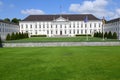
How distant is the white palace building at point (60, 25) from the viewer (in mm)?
100000

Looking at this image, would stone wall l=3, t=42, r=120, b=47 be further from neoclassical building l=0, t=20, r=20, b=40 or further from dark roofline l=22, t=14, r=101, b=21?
dark roofline l=22, t=14, r=101, b=21

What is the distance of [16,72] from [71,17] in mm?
91809

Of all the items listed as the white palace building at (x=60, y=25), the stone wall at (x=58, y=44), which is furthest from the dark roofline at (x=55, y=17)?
the stone wall at (x=58, y=44)

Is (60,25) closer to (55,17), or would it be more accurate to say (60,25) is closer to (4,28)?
(55,17)

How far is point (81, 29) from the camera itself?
102 metres

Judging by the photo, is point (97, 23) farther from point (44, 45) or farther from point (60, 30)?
point (44, 45)

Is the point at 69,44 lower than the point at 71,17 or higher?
lower

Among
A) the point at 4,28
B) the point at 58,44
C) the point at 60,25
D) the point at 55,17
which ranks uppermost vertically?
the point at 55,17

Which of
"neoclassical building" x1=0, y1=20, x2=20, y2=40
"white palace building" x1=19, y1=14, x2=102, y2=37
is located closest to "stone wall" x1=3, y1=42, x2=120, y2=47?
"neoclassical building" x1=0, y1=20, x2=20, y2=40

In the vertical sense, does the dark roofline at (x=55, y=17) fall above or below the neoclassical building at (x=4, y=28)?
above

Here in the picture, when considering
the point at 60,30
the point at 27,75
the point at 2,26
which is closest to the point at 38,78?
the point at 27,75

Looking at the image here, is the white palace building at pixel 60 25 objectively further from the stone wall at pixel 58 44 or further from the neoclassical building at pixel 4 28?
the stone wall at pixel 58 44

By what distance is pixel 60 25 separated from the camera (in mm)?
100125

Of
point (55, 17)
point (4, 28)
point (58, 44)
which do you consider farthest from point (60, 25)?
point (58, 44)
